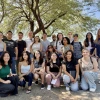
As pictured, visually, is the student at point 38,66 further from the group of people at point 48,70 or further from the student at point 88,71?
the student at point 88,71

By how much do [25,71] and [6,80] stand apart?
2.48ft

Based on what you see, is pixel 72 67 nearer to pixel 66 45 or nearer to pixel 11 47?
pixel 66 45

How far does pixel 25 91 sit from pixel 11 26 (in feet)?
31.8

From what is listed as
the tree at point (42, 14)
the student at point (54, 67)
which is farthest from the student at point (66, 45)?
the tree at point (42, 14)

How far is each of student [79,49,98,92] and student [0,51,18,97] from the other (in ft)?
6.83

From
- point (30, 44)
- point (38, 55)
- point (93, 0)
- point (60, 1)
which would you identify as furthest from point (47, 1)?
point (38, 55)

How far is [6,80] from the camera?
201 inches

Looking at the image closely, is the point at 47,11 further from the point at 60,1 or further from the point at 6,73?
the point at 6,73

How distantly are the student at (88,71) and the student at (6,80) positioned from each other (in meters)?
2.08

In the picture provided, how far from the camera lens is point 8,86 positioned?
4.98m

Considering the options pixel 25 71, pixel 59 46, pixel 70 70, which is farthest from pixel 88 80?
pixel 59 46

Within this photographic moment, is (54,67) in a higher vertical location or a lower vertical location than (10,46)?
lower

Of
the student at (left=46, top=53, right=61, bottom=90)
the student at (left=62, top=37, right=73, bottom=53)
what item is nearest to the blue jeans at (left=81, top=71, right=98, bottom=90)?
the student at (left=46, top=53, right=61, bottom=90)

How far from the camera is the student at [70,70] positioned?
5550 mm
